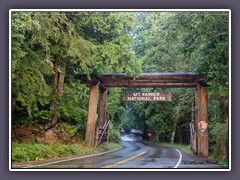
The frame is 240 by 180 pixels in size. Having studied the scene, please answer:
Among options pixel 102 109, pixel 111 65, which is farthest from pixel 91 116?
pixel 111 65

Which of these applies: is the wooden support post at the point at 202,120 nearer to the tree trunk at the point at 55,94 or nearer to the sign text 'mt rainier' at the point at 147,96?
the sign text 'mt rainier' at the point at 147,96

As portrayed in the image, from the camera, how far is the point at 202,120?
1012 centimetres

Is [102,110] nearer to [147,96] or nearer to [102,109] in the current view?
[102,109]

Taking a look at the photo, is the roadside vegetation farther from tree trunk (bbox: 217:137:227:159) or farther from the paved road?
tree trunk (bbox: 217:137:227:159)

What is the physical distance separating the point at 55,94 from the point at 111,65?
6.29ft

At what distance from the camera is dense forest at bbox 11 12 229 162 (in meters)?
7.17

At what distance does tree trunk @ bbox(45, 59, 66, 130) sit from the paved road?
1.69 m

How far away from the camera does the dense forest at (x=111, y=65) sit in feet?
23.5

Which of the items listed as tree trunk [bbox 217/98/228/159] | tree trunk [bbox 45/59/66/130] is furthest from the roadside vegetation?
tree trunk [bbox 217/98/228/159]

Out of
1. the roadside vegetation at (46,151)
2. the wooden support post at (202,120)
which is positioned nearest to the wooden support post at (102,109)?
the roadside vegetation at (46,151)
